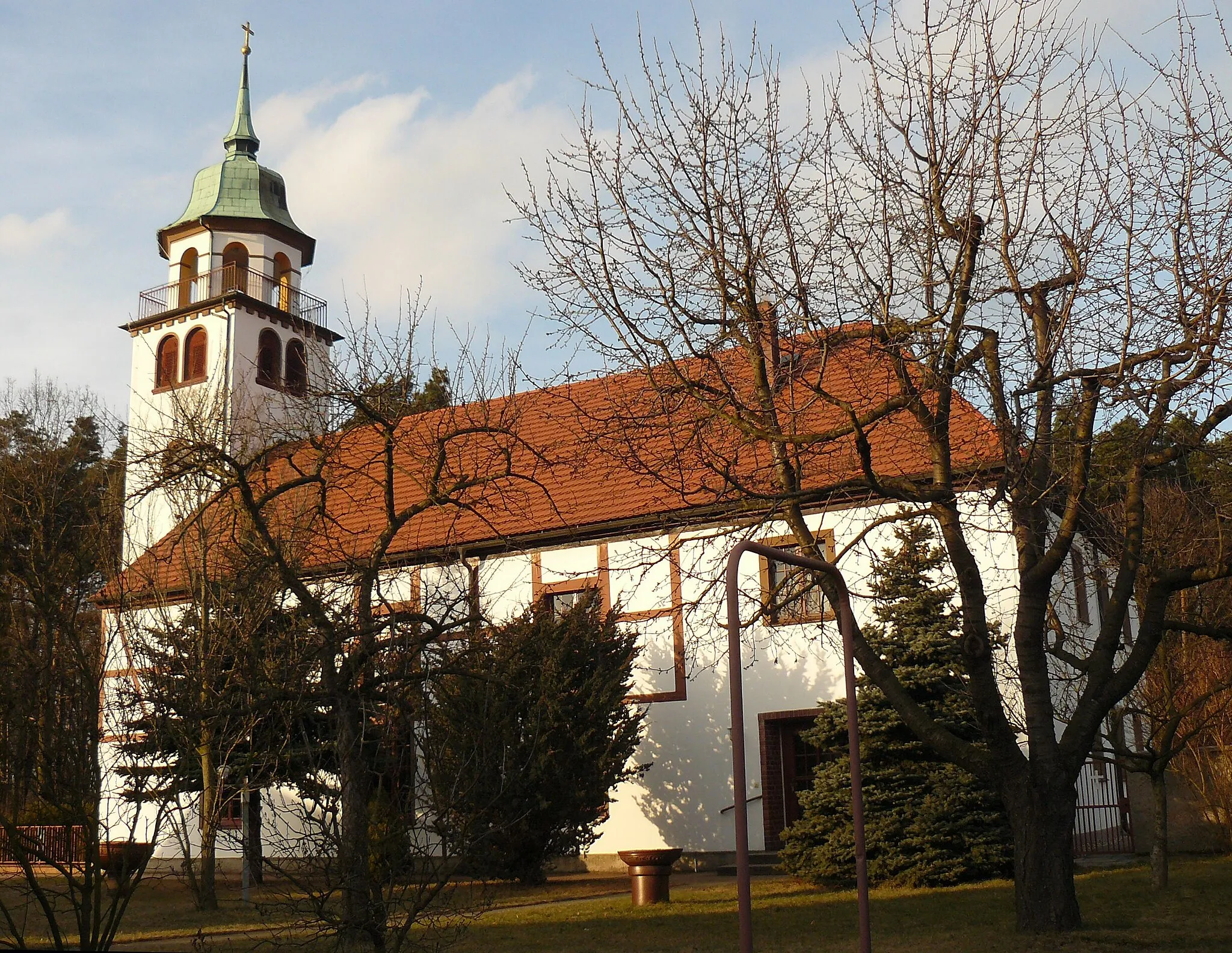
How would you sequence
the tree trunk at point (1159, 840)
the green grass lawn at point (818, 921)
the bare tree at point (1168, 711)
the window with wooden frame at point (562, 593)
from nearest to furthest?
the green grass lawn at point (818, 921), the bare tree at point (1168, 711), the tree trunk at point (1159, 840), the window with wooden frame at point (562, 593)

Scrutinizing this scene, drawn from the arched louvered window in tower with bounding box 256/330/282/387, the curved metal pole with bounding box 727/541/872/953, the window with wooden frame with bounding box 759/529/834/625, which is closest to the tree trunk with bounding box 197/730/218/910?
the window with wooden frame with bounding box 759/529/834/625

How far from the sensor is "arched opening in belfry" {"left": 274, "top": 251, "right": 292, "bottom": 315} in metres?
30.2

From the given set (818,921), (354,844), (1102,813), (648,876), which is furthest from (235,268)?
(354,844)

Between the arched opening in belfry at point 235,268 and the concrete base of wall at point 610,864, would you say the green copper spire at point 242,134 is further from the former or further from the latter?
the concrete base of wall at point 610,864

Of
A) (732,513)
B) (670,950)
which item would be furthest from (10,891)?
(732,513)

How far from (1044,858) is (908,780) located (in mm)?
4679

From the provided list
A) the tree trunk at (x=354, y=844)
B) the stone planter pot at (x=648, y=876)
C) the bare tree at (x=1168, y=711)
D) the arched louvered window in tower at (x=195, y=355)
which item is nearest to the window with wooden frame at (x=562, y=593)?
the stone planter pot at (x=648, y=876)

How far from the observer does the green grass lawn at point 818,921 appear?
10.1 meters

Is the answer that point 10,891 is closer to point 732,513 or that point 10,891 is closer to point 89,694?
point 89,694

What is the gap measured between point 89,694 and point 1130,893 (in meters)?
10.5

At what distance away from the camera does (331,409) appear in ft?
44.0

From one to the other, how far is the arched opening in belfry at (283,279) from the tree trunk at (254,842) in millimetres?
16382

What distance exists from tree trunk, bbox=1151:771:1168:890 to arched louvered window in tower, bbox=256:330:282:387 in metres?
22.0

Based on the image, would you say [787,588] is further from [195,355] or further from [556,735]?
[195,355]
